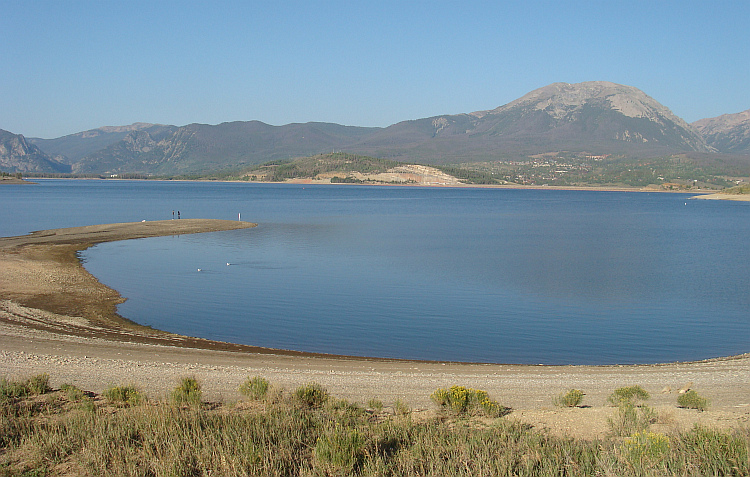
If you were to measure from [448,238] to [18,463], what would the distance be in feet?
161

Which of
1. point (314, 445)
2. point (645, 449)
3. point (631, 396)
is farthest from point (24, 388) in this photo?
point (631, 396)

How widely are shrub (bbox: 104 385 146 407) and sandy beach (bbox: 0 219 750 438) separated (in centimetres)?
102

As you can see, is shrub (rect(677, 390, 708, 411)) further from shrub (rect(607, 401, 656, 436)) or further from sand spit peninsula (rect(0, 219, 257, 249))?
sand spit peninsula (rect(0, 219, 257, 249))

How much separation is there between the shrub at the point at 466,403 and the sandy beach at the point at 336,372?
0.32 meters

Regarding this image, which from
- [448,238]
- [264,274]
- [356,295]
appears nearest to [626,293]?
[356,295]

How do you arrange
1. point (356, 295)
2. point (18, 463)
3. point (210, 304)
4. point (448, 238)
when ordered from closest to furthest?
point (18, 463), point (210, 304), point (356, 295), point (448, 238)

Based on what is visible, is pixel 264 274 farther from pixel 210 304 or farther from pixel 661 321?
pixel 661 321

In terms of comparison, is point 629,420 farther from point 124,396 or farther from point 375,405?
point 124,396

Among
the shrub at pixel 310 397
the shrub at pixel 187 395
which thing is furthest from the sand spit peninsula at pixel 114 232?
the shrub at pixel 310 397

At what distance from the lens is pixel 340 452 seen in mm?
7320


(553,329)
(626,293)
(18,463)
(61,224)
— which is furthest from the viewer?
(61,224)

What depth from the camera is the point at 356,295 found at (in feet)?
89.9

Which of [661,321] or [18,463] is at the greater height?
[18,463]

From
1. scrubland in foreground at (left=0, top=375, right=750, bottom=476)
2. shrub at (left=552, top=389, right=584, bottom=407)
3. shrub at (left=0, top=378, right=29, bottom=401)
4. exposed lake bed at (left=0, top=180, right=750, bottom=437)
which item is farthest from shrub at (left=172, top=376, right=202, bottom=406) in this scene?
shrub at (left=552, top=389, right=584, bottom=407)
